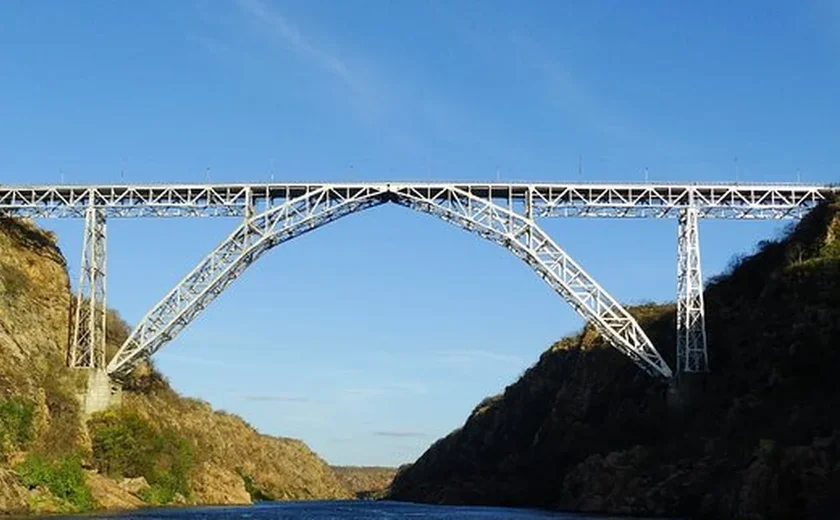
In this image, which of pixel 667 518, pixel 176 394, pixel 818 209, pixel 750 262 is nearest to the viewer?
pixel 667 518

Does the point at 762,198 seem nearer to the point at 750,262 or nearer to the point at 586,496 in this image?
the point at 750,262

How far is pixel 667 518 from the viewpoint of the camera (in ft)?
173

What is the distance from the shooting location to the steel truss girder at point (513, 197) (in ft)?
216

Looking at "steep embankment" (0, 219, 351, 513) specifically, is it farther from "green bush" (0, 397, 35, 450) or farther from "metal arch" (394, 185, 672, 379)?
"metal arch" (394, 185, 672, 379)

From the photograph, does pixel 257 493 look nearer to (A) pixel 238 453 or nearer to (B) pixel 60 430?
(A) pixel 238 453

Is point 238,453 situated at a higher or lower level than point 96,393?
lower

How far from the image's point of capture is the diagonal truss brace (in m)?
66.6

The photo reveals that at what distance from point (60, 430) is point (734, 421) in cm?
3630

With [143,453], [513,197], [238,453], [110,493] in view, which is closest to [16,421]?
[110,493]

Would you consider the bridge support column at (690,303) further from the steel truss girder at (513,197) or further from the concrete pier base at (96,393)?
the concrete pier base at (96,393)

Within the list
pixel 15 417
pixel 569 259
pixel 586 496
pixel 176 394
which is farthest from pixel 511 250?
pixel 176 394

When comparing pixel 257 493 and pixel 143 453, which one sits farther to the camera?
pixel 257 493

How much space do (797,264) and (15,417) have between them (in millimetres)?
44271

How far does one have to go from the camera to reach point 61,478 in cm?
5828
